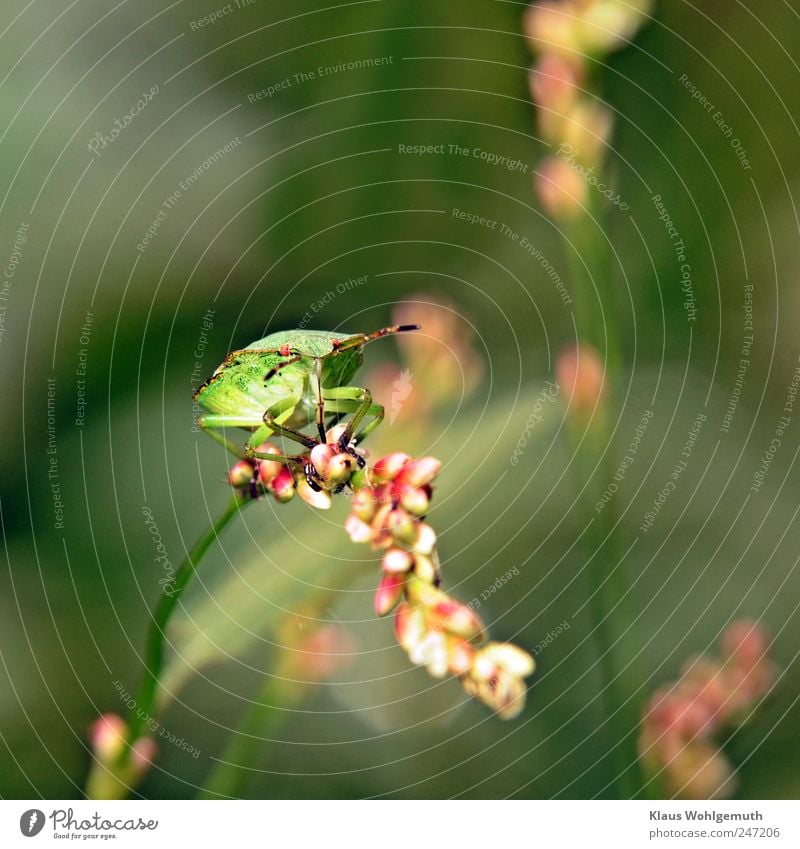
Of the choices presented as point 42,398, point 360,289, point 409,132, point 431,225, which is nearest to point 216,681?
point 42,398

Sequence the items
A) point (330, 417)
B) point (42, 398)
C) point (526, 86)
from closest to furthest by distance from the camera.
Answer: point (330, 417)
point (42, 398)
point (526, 86)

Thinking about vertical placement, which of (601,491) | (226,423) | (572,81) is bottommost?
(601,491)

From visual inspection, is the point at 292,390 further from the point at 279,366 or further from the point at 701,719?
the point at 701,719

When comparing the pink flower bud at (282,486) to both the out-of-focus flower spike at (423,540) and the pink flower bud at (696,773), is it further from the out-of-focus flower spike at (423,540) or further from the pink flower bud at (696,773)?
the pink flower bud at (696,773)

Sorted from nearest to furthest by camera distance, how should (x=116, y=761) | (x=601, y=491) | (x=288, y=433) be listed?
1. (x=288, y=433)
2. (x=116, y=761)
3. (x=601, y=491)

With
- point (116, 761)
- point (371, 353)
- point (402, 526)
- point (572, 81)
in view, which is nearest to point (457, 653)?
point (402, 526)

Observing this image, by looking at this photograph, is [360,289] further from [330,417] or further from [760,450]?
[760,450]

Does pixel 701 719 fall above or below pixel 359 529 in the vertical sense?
below

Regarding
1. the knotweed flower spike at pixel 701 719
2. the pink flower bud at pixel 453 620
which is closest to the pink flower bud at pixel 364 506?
the pink flower bud at pixel 453 620
